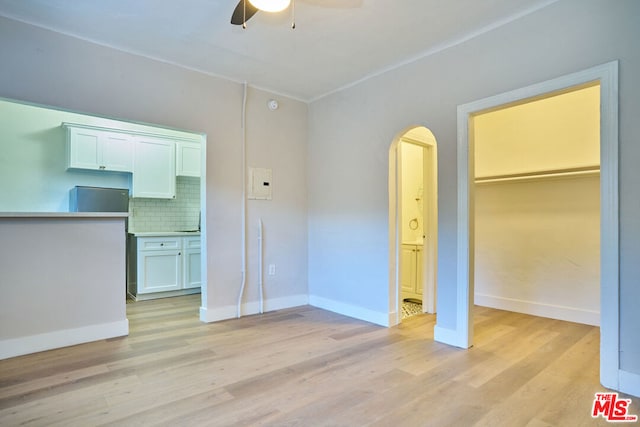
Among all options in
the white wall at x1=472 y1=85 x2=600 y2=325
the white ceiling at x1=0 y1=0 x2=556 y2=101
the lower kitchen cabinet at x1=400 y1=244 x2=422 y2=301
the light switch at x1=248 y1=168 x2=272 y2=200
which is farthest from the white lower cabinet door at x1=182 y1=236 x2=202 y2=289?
the white wall at x1=472 y1=85 x2=600 y2=325

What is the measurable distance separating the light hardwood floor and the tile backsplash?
2.22m

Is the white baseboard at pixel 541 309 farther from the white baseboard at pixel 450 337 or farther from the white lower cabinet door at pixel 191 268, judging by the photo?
the white lower cabinet door at pixel 191 268

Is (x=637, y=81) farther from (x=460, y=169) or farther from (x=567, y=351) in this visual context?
(x=567, y=351)

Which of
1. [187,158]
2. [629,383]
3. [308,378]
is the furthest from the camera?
[187,158]

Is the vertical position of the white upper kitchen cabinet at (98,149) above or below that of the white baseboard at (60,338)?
above

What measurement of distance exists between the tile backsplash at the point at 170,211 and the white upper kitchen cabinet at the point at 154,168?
44 centimetres

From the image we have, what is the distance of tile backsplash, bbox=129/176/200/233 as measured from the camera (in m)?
5.36

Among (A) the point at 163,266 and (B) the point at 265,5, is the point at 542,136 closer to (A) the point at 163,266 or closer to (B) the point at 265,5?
(B) the point at 265,5

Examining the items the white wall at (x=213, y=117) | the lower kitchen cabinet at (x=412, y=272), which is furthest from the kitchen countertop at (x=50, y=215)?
the lower kitchen cabinet at (x=412, y=272)

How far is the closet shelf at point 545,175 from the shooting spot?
12.0 feet

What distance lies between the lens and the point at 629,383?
216 centimetres

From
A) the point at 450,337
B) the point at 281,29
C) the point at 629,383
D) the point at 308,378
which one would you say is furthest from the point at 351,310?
the point at 281,29

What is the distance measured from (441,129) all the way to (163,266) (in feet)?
13.0

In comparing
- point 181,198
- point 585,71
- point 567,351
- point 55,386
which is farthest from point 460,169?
point 181,198
